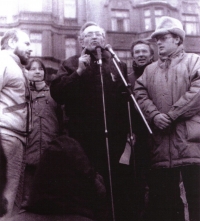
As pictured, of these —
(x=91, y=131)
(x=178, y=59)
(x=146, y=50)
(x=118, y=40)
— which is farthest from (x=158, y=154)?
(x=118, y=40)

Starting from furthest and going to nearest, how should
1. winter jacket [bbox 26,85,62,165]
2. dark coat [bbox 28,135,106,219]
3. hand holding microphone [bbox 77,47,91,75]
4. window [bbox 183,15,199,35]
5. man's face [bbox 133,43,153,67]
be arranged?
window [bbox 183,15,199,35] → man's face [bbox 133,43,153,67] → winter jacket [bbox 26,85,62,165] → hand holding microphone [bbox 77,47,91,75] → dark coat [bbox 28,135,106,219]

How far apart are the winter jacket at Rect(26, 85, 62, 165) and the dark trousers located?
0.66m

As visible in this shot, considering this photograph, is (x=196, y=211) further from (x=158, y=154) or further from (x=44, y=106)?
(x=44, y=106)

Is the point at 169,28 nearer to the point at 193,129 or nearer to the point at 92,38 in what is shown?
the point at 92,38

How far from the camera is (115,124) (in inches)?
82.8

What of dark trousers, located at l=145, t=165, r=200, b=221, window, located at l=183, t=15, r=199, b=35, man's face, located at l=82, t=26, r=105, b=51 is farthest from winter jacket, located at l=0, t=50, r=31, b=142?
window, located at l=183, t=15, r=199, b=35

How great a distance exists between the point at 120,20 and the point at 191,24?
0.56 m

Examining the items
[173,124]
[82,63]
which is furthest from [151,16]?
[173,124]

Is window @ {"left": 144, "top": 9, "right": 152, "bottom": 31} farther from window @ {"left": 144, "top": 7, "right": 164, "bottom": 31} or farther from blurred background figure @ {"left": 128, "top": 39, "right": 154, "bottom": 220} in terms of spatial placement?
blurred background figure @ {"left": 128, "top": 39, "right": 154, "bottom": 220}

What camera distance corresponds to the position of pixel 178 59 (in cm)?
209

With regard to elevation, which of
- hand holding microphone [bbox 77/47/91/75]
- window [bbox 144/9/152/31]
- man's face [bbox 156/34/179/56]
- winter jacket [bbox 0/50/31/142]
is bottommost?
winter jacket [bbox 0/50/31/142]

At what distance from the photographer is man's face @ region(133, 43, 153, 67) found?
2389mm

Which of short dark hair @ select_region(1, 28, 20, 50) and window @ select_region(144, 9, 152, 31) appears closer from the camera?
short dark hair @ select_region(1, 28, 20, 50)

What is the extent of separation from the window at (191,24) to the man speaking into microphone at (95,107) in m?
0.82
